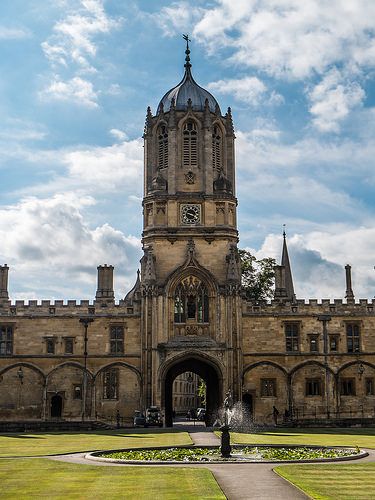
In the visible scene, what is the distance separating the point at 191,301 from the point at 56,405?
39.5ft

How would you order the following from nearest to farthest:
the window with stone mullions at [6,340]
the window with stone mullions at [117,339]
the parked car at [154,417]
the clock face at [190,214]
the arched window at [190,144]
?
the parked car at [154,417], the window with stone mullions at [117,339], the window with stone mullions at [6,340], the clock face at [190,214], the arched window at [190,144]

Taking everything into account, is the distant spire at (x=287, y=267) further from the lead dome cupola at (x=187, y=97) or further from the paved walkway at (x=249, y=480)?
the paved walkway at (x=249, y=480)

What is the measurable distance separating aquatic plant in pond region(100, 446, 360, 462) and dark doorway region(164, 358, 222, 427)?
23.9 metres

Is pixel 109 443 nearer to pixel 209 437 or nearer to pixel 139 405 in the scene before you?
pixel 209 437

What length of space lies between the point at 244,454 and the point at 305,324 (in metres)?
28.8

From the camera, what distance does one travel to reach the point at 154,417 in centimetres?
4816

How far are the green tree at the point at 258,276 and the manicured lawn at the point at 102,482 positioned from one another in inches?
1820

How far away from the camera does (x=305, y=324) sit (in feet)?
176

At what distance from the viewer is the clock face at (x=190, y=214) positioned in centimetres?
5425

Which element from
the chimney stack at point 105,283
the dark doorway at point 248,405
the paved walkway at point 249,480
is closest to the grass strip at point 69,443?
the paved walkway at point 249,480

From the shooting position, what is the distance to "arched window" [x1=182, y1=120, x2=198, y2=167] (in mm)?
55219

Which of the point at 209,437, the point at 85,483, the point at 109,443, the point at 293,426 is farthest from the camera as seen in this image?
the point at 293,426

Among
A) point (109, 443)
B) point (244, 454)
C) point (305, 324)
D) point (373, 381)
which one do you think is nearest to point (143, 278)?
point (305, 324)

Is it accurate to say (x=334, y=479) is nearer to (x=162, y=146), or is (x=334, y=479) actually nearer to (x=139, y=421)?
(x=139, y=421)
